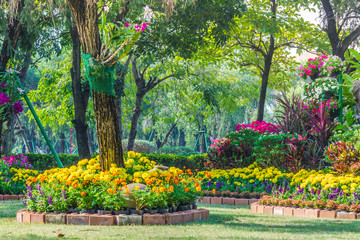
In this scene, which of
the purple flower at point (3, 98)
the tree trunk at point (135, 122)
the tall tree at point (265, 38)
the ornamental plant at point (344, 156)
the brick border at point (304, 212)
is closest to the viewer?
the brick border at point (304, 212)

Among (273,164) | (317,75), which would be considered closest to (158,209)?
(273,164)

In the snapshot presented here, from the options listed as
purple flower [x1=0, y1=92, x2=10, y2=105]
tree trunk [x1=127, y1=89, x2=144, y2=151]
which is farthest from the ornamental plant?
tree trunk [x1=127, y1=89, x2=144, y2=151]

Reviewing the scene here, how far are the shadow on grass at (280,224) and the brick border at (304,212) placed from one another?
0.48 m

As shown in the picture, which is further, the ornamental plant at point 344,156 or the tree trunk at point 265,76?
the tree trunk at point 265,76

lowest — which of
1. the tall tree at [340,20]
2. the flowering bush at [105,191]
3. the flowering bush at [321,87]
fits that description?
the flowering bush at [105,191]

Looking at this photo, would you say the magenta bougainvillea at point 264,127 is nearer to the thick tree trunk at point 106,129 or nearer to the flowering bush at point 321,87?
the flowering bush at point 321,87

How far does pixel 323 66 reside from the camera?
14117mm

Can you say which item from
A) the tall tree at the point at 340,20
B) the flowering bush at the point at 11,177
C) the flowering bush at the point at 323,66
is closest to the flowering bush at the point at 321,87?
the flowering bush at the point at 323,66

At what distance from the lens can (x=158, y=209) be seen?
6.19m

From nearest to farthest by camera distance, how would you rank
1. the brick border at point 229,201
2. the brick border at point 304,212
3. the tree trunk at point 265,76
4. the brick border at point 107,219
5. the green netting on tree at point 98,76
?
the brick border at point 107,219 < the green netting on tree at point 98,76 < the brick border at point 304,212 < the brick border at point 229,201 < the tree trunk at point 265,76

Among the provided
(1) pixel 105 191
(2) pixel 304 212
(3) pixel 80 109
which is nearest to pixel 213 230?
(1) pixel 105 191

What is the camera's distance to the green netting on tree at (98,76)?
6.73 m

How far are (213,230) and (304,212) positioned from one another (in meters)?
2.62

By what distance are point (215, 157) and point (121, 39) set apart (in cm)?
594
